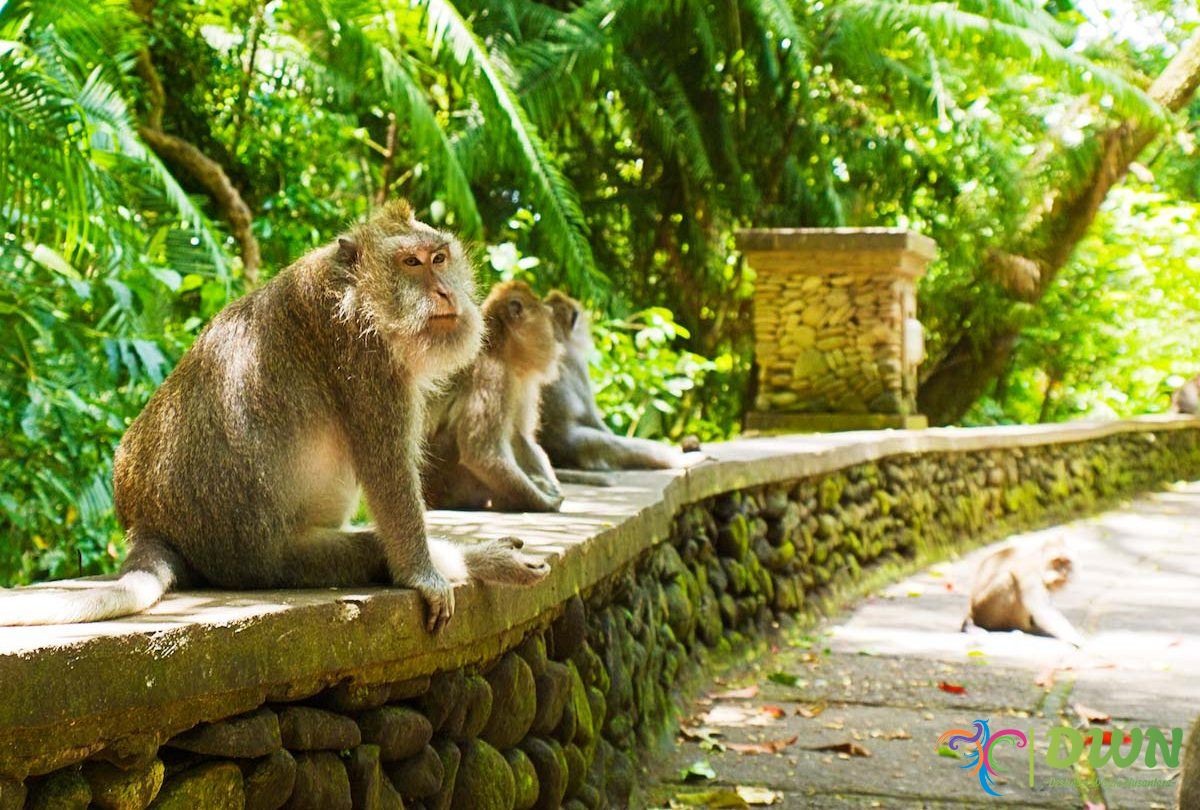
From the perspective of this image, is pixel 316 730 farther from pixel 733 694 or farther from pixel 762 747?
pixel 733 694

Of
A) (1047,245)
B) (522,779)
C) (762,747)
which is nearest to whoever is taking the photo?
(522,779)

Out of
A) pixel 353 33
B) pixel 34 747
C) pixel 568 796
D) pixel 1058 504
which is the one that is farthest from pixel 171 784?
pixel 1058 504

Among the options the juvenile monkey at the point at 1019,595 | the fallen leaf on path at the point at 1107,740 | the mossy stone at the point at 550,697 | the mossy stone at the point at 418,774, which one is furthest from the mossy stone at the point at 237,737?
the juvenile monkey at the point at 1019,595

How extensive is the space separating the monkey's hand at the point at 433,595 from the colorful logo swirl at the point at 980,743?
2.64 m

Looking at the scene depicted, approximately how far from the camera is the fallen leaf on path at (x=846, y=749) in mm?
5041

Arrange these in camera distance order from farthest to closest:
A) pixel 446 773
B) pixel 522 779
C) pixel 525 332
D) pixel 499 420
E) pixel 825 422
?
pixel 825 422, pixel 525 332, pixel 499 420, pixel 522 779, pixel 446 773

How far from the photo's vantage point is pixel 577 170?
50.7 feet

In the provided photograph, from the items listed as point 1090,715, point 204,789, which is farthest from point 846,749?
point 204,789

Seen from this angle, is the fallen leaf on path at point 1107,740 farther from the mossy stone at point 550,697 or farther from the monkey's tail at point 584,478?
the mossy stone at point 550,697

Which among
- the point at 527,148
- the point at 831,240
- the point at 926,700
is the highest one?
the point at 527,148

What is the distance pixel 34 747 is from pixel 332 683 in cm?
79

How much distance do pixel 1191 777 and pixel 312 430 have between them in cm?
237

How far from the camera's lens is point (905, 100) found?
1619 cm

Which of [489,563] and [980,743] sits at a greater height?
[489,563]
